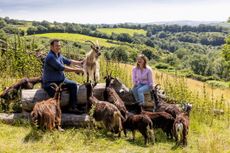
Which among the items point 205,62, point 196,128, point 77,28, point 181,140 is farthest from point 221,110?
point 205,62

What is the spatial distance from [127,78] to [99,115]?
5.97m

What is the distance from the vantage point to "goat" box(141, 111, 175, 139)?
364 inches

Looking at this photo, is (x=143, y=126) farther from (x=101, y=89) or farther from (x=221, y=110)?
(x=221, y=110)

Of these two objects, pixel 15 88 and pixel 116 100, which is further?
pixel 15 88

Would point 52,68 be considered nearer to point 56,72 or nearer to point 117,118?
point 56,72

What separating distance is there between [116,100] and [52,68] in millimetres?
2081

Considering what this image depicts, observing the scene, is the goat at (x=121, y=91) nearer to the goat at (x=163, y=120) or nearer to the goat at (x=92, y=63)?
the goat at (x=92, y=63)

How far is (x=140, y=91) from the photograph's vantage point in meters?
10.8

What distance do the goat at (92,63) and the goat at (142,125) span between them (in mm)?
3185

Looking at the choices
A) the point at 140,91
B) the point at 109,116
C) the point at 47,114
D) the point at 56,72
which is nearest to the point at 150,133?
the point at 109,116

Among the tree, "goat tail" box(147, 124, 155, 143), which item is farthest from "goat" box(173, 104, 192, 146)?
the tree

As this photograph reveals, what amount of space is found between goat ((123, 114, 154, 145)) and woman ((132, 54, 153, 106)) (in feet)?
5.95

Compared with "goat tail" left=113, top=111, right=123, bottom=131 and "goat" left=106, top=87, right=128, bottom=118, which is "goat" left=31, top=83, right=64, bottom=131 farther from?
"goat" left=106, top=87, right=128, bottom=118

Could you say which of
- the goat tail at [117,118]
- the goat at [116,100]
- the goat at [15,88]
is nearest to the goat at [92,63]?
the goat at [116,100]
